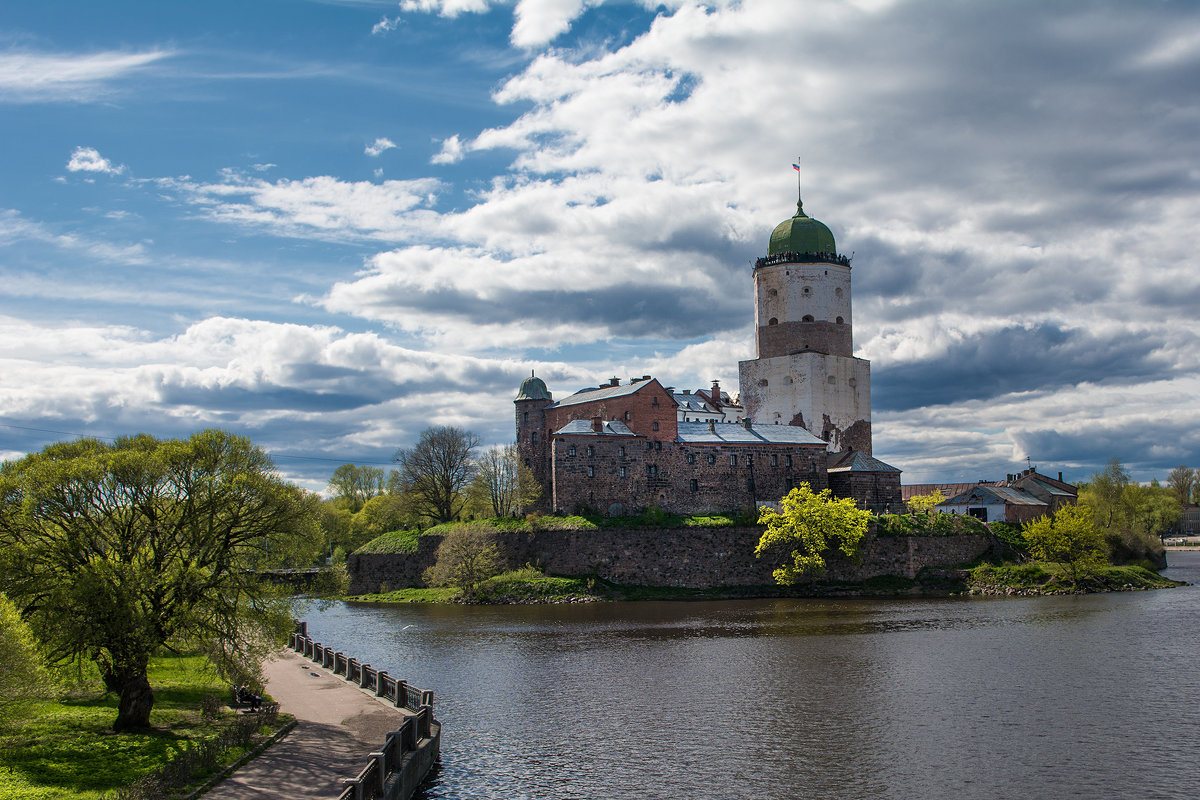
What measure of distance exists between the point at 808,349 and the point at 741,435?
1346cm

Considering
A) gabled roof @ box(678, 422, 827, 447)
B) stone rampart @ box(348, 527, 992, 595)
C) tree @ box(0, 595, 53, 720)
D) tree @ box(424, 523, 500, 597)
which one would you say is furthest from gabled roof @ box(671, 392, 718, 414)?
tree @ box(0, 595, 53, 720)

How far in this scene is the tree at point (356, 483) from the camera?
11594 cm

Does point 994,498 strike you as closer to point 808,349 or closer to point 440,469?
point 808,349

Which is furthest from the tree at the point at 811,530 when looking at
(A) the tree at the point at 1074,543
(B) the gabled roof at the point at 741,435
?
(A) the tree at the point at 1074,543

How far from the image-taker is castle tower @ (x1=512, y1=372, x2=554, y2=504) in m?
72.7

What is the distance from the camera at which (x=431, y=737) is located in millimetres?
22547

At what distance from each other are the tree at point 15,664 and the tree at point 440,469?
62.7m

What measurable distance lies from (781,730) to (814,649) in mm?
13677

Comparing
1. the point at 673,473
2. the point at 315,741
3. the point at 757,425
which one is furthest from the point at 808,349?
the point at 315,741

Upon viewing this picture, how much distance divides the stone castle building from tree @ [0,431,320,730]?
41731 mm

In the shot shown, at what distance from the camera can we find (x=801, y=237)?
84.7 metres

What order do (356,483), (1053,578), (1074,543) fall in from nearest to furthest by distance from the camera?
(1053,578), (1074,543), (356,483)

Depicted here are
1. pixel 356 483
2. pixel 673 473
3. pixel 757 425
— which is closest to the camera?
pixel 673 473

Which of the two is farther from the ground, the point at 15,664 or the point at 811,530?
the point at 811,530
